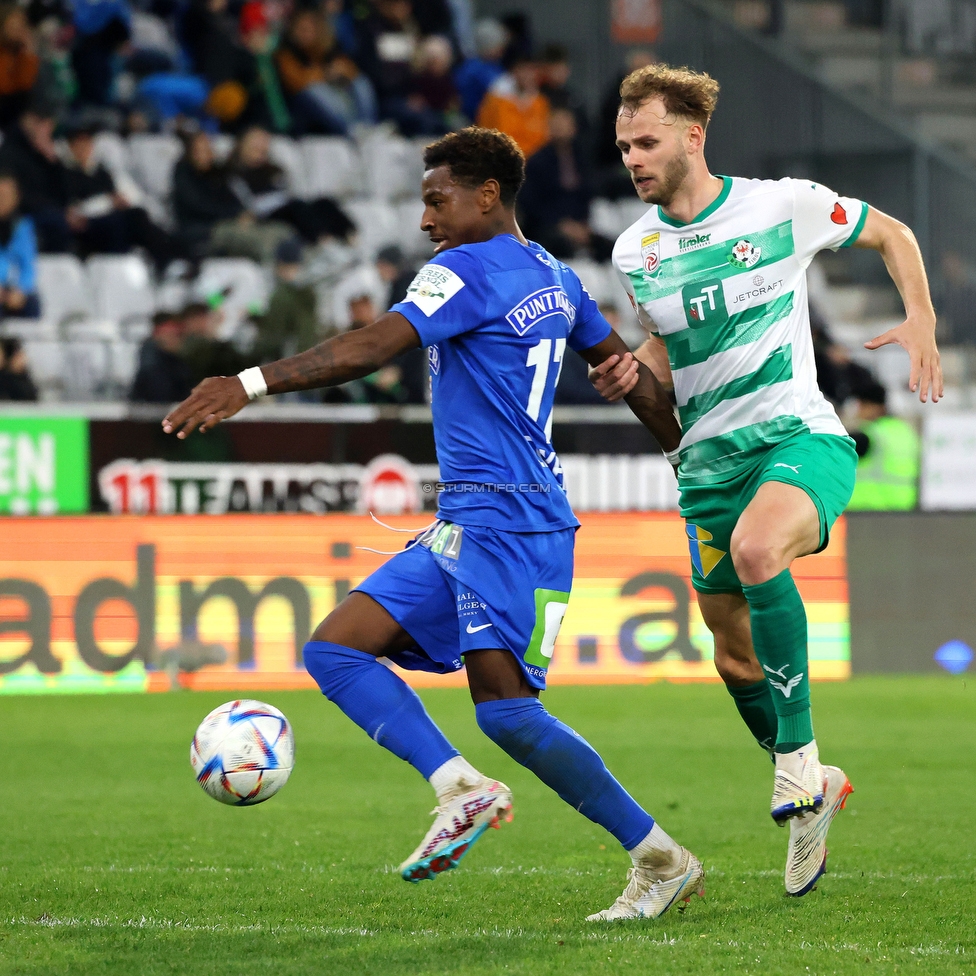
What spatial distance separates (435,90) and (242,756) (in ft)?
46.9

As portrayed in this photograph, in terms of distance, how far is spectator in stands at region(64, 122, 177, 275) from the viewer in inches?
579

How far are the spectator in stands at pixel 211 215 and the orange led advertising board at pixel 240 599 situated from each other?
457 cm

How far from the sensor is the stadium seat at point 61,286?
14.4 m

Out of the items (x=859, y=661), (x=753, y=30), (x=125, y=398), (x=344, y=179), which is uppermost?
(x=753, y=30)

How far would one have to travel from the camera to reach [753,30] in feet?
66.0

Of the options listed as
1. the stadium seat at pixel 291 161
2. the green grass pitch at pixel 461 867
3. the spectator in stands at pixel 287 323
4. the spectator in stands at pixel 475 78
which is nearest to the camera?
the green grass pitch at pixel 461 867

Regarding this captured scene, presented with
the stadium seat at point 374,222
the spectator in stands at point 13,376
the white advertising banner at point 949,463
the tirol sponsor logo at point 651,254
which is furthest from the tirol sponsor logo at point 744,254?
the stadium seat at point 374,222

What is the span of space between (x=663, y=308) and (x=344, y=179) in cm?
1248

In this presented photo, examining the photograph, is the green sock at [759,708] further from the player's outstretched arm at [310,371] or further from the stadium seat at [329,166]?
the stadium seat at [329,166]

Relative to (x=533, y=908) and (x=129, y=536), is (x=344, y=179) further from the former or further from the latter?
(x=533, y=908)

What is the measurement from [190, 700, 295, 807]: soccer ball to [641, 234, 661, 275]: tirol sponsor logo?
198 cm

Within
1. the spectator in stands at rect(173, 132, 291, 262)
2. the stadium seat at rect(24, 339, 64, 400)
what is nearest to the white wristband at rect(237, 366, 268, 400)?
the stadium seat at rect(24, 339, 64, 400)

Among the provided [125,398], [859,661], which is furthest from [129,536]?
[859,661]

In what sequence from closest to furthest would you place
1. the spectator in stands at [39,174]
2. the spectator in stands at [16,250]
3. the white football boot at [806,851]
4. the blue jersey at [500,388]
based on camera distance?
1. the blue jersey at [500,388]
2. the white football boot at [806,851]
3. the spectator in stands at [16,250]
4. the spectator in stands at [39,174]
